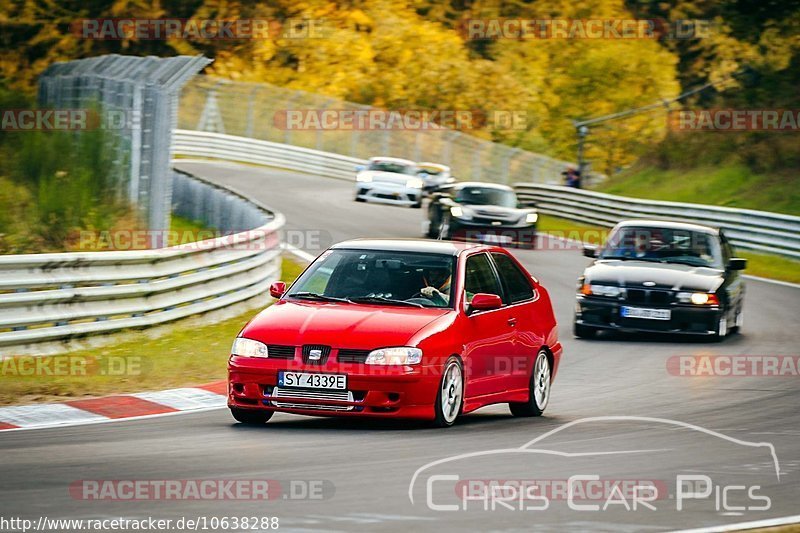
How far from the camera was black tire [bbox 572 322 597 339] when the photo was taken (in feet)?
60.5

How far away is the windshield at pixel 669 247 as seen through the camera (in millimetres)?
18766

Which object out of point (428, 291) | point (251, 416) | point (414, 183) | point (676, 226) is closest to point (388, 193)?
point (414, 183)

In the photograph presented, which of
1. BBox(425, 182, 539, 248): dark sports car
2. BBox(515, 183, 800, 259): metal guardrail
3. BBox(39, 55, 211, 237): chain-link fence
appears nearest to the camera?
BBox(39, 55, 211, 237): chain-link fence

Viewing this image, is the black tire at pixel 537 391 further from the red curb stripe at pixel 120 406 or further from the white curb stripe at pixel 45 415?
the white curb stripe at pixel 45 415

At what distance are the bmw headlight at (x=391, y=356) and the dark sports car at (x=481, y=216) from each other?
61.9 feet

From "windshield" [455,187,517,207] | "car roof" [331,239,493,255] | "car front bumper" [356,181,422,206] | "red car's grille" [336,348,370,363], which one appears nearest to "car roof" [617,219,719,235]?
"car roof" [331,239,493,255]

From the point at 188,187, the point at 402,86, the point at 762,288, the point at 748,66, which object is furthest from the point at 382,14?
the point at 762,288

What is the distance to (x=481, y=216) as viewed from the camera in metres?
29.7

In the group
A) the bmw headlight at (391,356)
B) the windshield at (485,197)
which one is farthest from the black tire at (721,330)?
the windshield at (485,197)

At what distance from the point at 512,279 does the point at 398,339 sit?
227 cm

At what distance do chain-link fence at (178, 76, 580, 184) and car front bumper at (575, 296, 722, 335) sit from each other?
37.4 m

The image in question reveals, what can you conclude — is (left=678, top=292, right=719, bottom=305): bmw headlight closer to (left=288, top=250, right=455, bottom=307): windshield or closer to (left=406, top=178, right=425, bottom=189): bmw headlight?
(left=288, top=250, right=455, bottom=307): windshield

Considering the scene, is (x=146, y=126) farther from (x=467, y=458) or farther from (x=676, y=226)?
(x=467, y=458)

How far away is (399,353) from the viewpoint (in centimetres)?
1027
